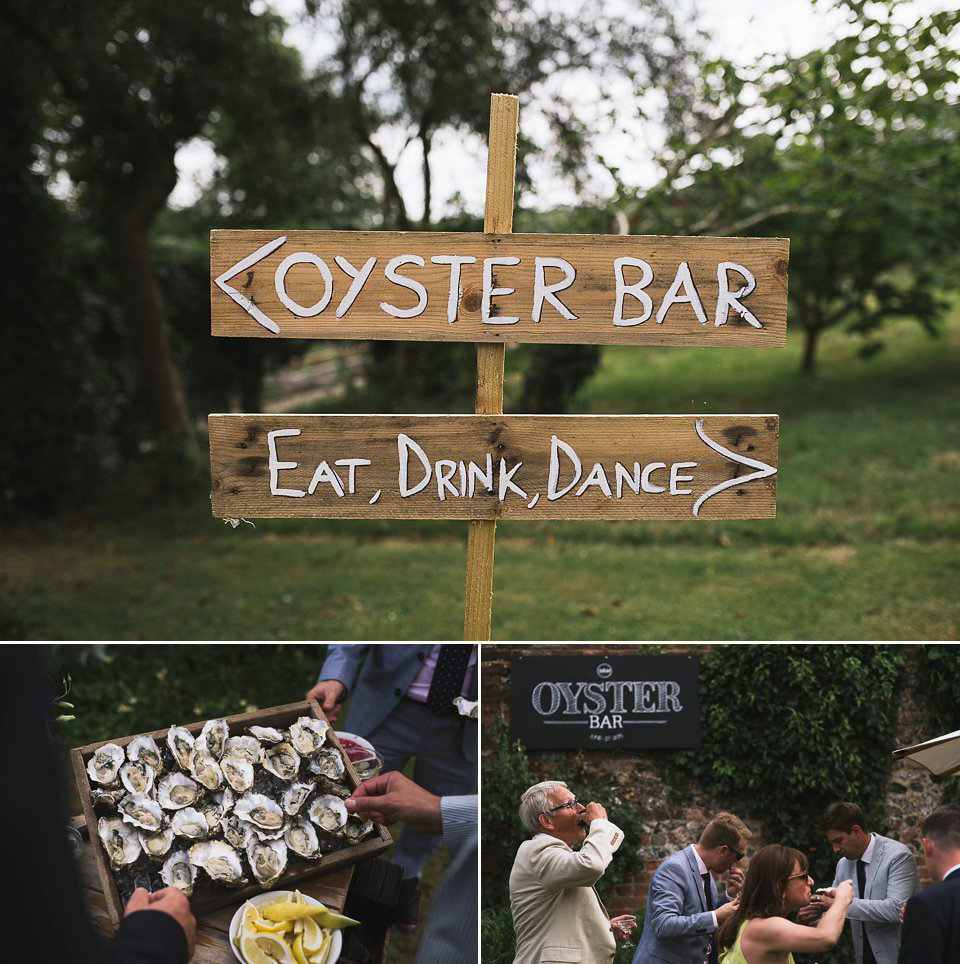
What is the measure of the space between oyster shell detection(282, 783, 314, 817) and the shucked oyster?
0.42m

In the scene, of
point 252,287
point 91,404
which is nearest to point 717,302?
point 252,287

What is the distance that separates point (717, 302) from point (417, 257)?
87 cm

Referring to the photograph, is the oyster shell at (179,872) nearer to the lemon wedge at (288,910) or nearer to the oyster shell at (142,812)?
the oyster shell at (142,812)

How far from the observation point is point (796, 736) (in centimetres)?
254

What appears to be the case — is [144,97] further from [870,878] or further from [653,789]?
[870,878]

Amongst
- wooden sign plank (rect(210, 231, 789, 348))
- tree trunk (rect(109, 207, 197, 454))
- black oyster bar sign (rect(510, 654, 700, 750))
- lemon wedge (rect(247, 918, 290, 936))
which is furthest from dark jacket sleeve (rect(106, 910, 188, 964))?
tree trunk (rect(109, 207, 197, 454))

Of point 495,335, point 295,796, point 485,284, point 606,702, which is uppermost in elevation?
point 485,284

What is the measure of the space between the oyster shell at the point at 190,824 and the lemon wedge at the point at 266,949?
0.87 ft

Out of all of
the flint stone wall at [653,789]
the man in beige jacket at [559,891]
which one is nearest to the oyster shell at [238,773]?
the flint stone wall at [653,789]

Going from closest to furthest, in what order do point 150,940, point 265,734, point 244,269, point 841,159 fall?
point 150,940
point 265,734
point 244,269
point 841,159

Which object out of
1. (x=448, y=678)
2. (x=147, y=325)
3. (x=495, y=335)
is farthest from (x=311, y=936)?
(x=147, y=325)

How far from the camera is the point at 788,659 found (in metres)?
2.55

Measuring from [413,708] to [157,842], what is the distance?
72 centimetres

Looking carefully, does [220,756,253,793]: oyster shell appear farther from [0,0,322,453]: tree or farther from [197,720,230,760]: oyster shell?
[0,0,322,453]: tree
